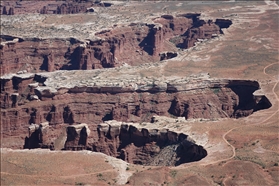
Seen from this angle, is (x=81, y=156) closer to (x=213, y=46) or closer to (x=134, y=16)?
(x=213, y=46)

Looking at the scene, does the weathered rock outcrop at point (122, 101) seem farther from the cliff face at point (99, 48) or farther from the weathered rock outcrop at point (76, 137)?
the cliff face at point (99, 48)

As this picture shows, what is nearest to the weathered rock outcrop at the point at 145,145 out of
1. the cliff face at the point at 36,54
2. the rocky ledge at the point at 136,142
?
the rocky ledge at the point at 136,142

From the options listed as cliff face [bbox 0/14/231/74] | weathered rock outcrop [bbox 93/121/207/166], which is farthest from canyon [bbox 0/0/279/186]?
cliff face [bbox 0/14/231/74]

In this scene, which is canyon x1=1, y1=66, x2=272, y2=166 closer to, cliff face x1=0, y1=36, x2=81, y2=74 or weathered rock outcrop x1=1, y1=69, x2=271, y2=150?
weathered rock outcrop x1=1, y1=69, x2=271, y2=150

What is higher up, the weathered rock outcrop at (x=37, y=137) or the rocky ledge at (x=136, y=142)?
the rocky ledge at (x=136, y=142)

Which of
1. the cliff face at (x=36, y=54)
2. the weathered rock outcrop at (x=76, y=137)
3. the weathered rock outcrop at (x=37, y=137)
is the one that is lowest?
the weathered rock outcrop at (x=37, y=137)

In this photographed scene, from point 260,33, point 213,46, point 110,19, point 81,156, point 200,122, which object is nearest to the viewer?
point 81,156

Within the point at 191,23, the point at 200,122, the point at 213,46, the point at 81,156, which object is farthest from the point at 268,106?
the point at 191,23

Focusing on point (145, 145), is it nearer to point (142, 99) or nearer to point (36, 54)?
point (142, 99)
